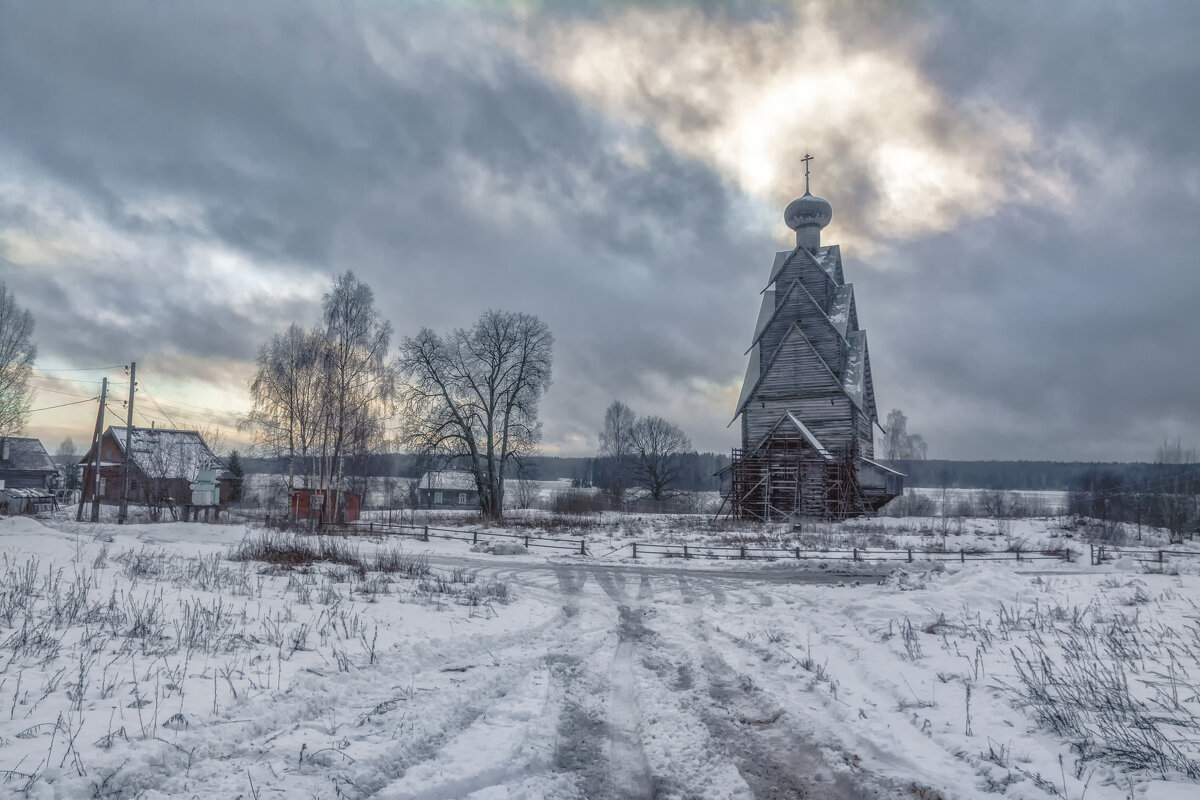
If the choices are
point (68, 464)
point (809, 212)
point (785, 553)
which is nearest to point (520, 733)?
point (785, 553)

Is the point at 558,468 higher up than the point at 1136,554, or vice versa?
the point at 558,468

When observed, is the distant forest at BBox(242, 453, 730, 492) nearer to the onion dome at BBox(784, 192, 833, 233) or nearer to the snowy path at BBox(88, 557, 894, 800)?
the onion dome at BBox(784, 192, 833, 233)

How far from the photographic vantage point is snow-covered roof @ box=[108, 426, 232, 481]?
44.8 m

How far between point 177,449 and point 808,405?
46458 mm

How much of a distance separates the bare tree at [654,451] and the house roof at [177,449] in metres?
41.4

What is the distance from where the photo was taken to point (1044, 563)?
22.7 meters

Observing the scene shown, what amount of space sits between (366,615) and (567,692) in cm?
398

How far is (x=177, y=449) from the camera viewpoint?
4756 cm

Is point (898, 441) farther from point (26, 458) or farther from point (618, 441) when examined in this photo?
point (26, 458)

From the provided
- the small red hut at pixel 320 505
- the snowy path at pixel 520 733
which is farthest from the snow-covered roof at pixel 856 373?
the snowy path at pixel 520 733

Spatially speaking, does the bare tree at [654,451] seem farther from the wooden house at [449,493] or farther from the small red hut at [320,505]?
the small red hut at [320,505]

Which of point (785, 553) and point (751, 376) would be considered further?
point (751, 376)

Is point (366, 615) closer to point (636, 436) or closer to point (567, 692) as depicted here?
point (567, 692)

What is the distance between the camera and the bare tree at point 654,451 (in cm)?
6972
